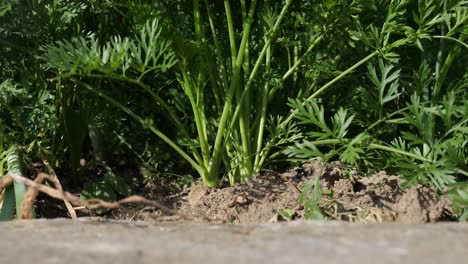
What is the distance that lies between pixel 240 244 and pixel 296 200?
81 centimetres

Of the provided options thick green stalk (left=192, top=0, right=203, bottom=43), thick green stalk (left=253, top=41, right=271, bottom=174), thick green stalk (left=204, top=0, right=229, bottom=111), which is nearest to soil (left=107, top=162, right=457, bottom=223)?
thick green stalk (left=253, top=41, right=271, bottom=174)

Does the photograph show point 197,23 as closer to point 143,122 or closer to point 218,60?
point 218,60

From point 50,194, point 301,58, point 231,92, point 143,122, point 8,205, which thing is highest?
point 301,58

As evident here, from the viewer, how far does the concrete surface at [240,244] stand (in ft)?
4.16

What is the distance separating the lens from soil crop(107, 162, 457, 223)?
1.90m

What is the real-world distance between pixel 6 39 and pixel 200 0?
0.62m

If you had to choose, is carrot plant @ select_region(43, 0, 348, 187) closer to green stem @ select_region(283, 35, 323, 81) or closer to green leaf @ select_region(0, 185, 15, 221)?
green stem @ select_region(283, 35, 323, 81)

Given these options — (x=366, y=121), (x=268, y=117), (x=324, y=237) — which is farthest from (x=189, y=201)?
(x=324, y=237)

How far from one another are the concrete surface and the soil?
35 centimetres

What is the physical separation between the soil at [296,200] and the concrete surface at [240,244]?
1.14 ft

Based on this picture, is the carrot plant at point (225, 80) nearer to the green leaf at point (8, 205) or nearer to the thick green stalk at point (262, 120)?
the thick green stalk at point (262, 120)

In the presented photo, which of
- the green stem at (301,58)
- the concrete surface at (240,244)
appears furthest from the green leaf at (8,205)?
the green stem at (301,58)

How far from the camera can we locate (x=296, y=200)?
2.17 metres

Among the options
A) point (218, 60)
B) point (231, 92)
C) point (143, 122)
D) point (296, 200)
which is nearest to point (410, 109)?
point (296, 200)
